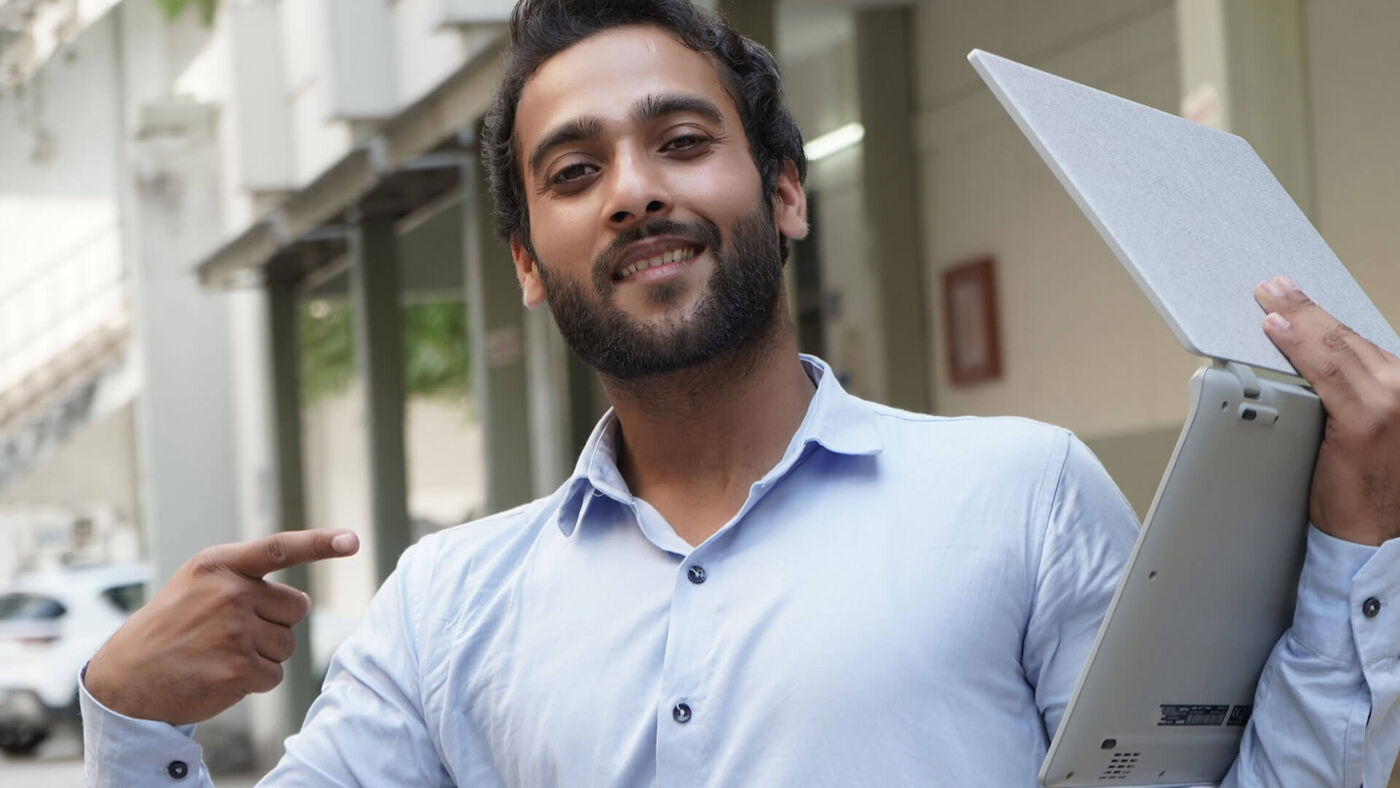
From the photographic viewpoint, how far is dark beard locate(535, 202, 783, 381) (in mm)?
2080

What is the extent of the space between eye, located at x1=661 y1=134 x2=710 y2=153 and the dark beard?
0.32 feet

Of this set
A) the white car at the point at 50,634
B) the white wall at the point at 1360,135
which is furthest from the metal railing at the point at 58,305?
the white wall at the point at 1360,135

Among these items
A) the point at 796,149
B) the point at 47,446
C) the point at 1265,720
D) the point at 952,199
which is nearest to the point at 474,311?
the point at 952,199

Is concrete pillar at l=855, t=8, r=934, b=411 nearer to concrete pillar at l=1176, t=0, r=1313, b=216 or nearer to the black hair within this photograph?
concrete pillar at l=1176, t=0, r=1313, b=216

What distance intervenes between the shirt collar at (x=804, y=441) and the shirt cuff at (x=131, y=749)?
0.48m

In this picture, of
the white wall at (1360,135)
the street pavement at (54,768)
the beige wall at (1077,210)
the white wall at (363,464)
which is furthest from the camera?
the white wall at (363,464)

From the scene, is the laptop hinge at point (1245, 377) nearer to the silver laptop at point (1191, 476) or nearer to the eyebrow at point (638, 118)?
the silver laptop at point (1191, 476)

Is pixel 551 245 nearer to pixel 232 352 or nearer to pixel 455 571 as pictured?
pixel 455 571

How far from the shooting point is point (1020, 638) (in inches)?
73.9

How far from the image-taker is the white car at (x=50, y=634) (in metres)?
15.9

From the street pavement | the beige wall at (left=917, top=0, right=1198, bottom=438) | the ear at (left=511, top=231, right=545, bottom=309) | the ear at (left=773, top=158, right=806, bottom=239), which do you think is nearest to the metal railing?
the street pavement

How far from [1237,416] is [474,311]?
894cm

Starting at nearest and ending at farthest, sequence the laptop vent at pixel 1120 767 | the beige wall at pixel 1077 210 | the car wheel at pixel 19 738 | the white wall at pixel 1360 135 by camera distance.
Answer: the laptop vent at pixel 1120 767 < the white wall at pixel 1360 135 < the beige wall at pixel 1077 210 < the car wheel at pixel 19 738

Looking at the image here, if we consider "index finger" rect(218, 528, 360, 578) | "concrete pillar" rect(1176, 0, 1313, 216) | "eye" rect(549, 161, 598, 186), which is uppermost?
"concrete pillar" rect(1176, 0, 1313, 216)
